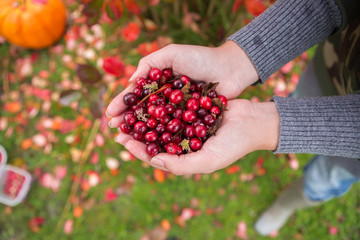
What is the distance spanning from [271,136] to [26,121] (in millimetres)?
2540

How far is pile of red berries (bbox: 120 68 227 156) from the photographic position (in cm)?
151

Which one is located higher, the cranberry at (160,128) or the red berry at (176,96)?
the red berry at (176,96)

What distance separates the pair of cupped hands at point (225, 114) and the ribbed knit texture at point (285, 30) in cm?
7

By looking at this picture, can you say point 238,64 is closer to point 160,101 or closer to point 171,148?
point 160,101

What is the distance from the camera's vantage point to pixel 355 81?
1.37m

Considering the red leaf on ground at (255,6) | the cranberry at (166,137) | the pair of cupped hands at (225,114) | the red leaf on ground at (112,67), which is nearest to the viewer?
the pair of cupped hands at (225,114)

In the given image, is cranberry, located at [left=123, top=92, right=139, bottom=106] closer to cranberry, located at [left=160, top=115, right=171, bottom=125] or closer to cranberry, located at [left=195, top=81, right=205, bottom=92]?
cranberry, located at [left=160, top=115, right=171, bottom=125]

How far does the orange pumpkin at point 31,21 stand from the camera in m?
2.58

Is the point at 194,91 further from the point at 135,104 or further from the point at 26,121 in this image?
the point at 26,121

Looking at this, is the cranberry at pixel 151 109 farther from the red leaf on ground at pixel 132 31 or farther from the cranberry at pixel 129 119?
the red leaf on ground at pixel 132 31

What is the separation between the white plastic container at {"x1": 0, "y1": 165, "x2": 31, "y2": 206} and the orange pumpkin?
4.16ft

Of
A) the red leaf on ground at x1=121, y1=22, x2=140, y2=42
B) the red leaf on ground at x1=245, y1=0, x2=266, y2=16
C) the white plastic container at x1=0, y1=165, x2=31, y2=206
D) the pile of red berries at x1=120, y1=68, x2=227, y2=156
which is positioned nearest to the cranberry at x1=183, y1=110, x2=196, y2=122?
the pile of red berries at x1=120, y1=68, x2=227, y2=156

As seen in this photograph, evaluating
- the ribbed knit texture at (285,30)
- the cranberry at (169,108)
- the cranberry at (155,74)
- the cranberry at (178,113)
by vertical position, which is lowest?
→ the cranberry at (178,113)

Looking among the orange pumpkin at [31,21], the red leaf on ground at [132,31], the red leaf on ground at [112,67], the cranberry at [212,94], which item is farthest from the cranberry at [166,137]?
the orange pumpkin at [31,21]
